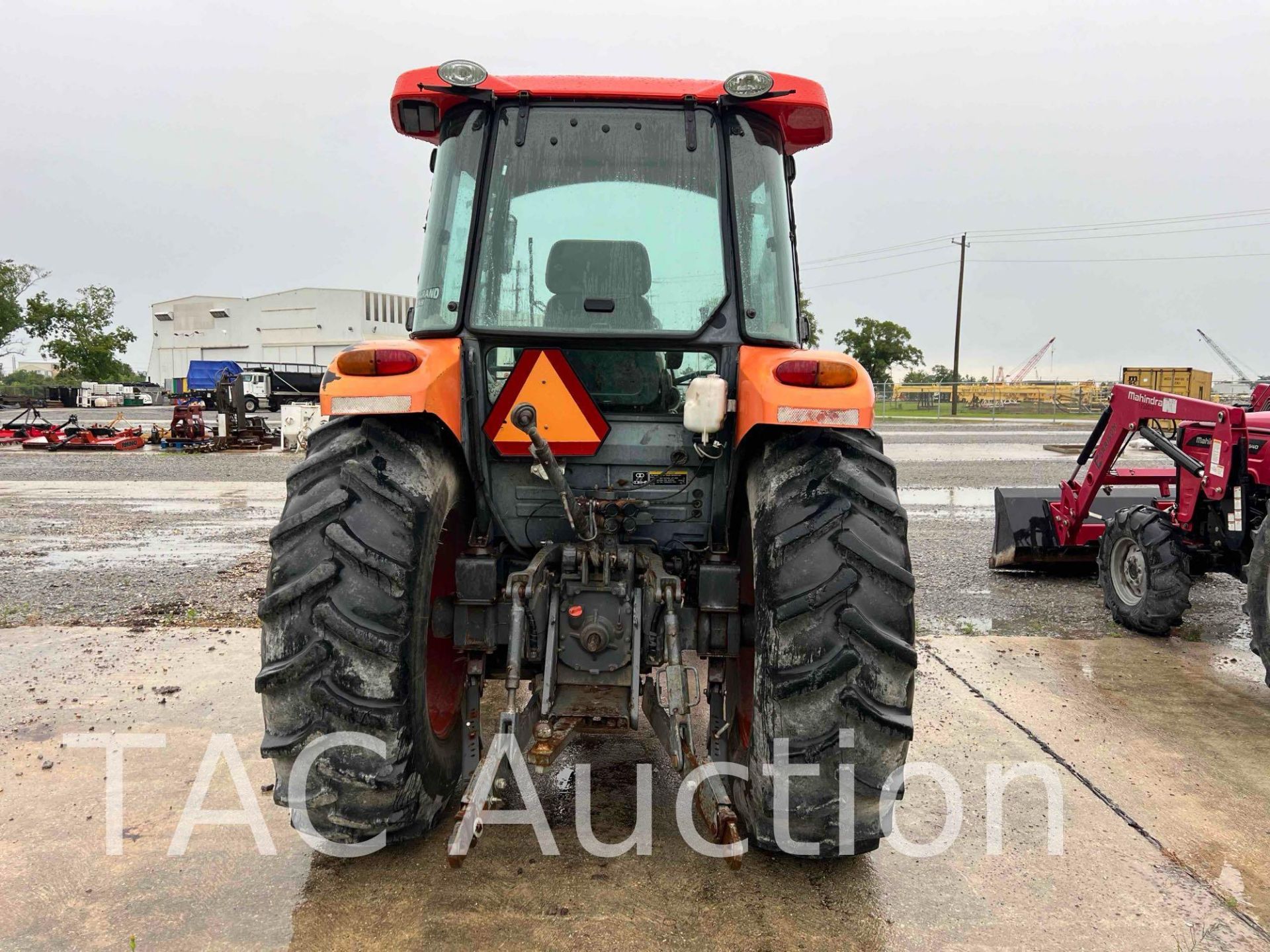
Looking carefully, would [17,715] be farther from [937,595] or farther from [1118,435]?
[1118,435]

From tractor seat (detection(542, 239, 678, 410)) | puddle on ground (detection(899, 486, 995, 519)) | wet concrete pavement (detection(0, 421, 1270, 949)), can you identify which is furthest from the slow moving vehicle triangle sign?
puddle on ground (detection(899, 486, 995, 519))

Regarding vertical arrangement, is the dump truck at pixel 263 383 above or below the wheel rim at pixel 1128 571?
above

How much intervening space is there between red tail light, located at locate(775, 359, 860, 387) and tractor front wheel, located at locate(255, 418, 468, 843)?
1.13 m

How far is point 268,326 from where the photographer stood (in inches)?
2975

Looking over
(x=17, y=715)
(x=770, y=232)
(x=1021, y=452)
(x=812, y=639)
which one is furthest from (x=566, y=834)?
(x=1021, y=452)

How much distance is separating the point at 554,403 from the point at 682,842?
1.54 metres

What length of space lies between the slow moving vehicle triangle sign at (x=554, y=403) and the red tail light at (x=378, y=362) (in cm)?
33

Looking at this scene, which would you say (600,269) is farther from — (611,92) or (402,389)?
(402,389)

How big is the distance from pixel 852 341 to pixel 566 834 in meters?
51.8

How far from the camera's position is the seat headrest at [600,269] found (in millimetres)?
2938

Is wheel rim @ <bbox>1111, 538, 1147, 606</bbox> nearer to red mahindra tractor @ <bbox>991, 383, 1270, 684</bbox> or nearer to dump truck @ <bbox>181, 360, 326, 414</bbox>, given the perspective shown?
red mahindra tractor @ <bbox>991, 383, 1270, 684</bbox>

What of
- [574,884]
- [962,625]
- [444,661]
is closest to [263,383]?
[962,625]

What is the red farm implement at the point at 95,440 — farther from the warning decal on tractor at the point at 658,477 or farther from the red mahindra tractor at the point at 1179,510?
the warning decal on tractor at the point at 658,477

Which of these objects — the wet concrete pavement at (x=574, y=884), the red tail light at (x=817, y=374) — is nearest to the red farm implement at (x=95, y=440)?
the wet concrete pavement at (x=574, y=884)
